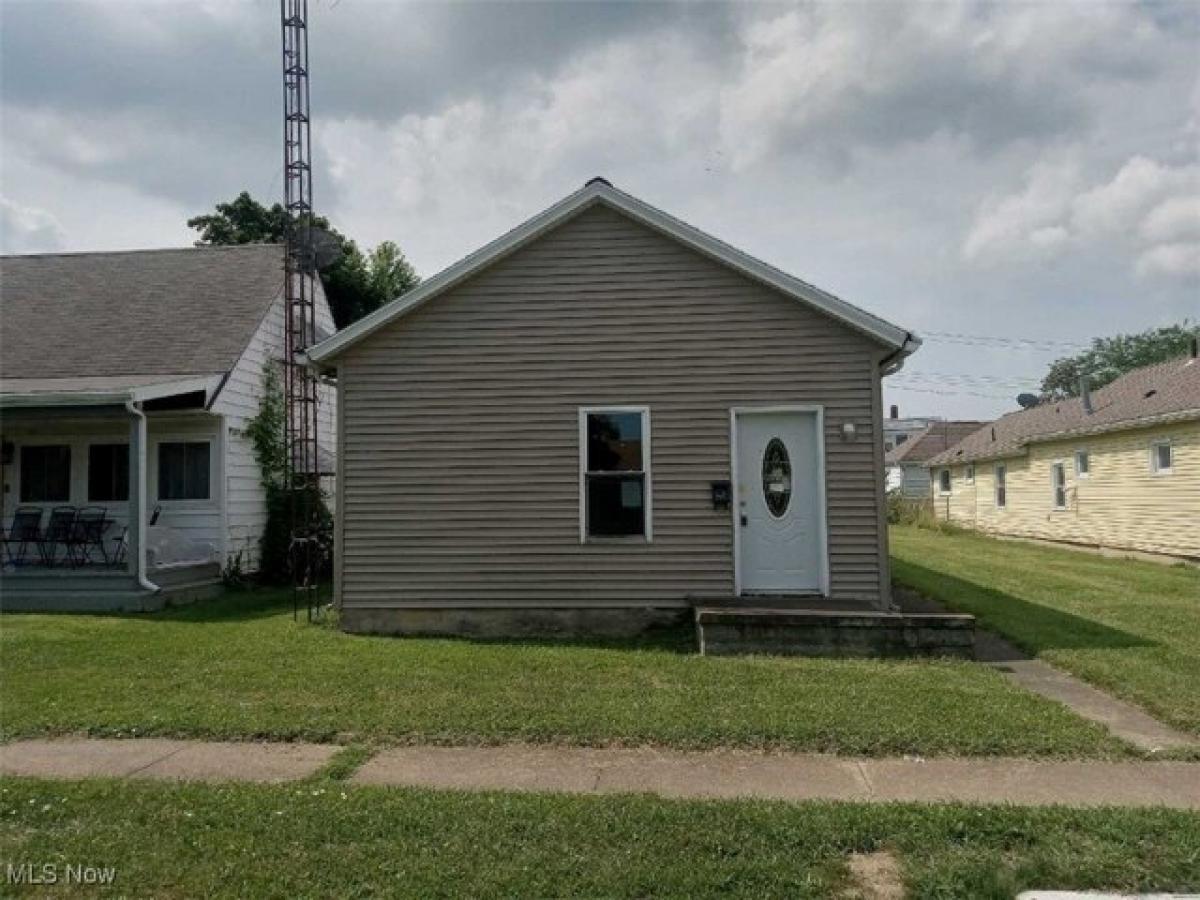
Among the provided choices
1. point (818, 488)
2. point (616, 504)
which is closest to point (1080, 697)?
point (818, 488)

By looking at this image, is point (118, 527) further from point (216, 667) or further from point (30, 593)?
point (216, 667)

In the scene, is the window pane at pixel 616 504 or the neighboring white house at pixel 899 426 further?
the neighboring white house at pixel 899 426

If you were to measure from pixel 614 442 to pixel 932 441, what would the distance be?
135 feet

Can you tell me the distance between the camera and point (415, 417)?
923cm

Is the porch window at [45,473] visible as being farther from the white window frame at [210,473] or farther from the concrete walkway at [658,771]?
the concrete walkway at [658,771]

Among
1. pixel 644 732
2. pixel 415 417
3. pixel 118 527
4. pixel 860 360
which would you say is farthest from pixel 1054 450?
pixel 118 527

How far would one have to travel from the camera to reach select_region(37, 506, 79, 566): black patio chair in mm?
12742

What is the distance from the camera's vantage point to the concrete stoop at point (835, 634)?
7.49 meters

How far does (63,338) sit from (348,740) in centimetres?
1259

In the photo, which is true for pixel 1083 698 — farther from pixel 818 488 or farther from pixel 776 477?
pixel 776 477

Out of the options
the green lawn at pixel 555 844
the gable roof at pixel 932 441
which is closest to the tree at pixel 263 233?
the green lawn at pixel 555 844

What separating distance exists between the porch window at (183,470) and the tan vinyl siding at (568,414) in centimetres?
562

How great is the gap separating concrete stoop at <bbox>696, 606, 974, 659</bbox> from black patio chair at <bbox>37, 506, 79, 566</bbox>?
1064cm

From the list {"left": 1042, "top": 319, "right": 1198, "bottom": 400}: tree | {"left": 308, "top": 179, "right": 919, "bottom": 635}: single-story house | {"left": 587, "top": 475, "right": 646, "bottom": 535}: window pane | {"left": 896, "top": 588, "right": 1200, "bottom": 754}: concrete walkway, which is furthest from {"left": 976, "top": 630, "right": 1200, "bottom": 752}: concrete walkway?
{"left": 1042, "top": 319, "right": 1198, "bottom": 400}: tree
